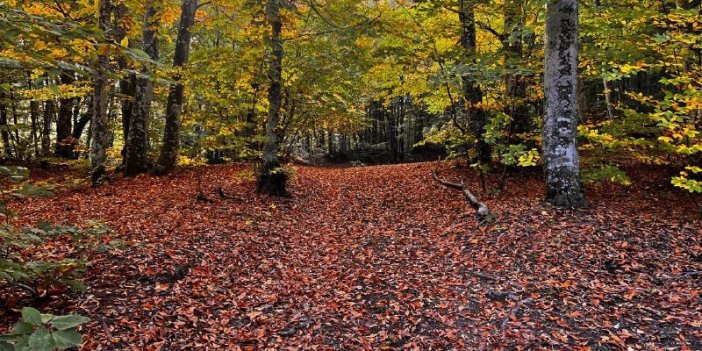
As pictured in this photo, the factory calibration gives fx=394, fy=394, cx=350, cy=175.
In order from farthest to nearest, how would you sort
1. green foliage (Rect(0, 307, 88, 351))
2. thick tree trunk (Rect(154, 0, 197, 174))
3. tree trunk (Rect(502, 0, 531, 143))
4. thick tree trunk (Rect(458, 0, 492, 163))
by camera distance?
thick tree trunk (Rect(154, 0, 197, 174)) → thick tree trunk (Rect(458, 0, 492, 163)) → tree trunk (Rect(502, 0, 531, 143)) → green foliage (Rect(0, 307, 88, 351))

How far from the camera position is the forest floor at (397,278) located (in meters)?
4.23

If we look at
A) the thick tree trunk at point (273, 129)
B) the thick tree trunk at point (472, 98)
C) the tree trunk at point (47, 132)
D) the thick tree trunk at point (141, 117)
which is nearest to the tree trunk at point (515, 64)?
the thick tree trunk at point (472, 98)

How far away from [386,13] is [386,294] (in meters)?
6.42

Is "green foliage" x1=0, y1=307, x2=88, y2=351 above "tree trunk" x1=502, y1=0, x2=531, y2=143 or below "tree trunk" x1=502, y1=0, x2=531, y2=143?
below

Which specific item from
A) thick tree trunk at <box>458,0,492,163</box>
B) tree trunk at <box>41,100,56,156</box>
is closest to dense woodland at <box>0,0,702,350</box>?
thick tree trunk at <box>458,0,492,163</box>

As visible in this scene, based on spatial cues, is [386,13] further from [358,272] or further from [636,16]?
[358,272]

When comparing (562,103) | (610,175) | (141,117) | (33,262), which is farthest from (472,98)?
(33,262)

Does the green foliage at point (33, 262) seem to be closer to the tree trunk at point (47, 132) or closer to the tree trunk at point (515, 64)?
the tree trunk at point (515, 64)

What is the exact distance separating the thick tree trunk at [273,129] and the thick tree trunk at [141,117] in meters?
4.40

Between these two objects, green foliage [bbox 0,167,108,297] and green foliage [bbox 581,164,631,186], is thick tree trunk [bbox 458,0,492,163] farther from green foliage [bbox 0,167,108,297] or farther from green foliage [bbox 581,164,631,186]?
green foliage [bbox 0,167,108,297]

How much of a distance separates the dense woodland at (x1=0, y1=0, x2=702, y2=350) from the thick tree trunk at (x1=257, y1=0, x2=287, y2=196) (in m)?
0.06

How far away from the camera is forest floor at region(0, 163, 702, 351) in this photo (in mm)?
4234

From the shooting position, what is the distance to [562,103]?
7148 millimetres

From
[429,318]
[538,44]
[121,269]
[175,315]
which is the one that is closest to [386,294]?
[429,318]
